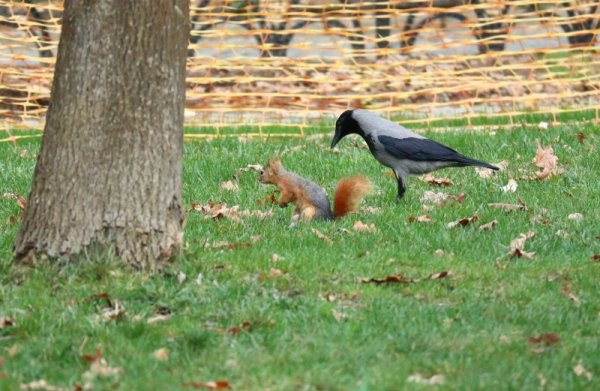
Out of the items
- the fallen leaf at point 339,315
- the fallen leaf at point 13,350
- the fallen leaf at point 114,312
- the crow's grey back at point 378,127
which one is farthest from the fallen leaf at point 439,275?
the crow's grey back at point 378,127

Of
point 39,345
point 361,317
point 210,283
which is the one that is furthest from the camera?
point 210,283

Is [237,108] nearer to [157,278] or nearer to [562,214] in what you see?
[562,214]

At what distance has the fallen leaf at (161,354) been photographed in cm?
463

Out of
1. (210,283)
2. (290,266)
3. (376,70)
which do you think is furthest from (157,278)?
(376,70)

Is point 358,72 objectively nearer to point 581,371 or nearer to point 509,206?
point 509,206

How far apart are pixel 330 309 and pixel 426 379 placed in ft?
2.74

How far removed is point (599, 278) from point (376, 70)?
7685 millimetres

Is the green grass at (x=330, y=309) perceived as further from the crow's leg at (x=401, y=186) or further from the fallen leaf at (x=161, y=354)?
the crow's leg at (x=401, y=186)

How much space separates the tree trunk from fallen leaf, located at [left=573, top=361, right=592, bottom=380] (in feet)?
6.93

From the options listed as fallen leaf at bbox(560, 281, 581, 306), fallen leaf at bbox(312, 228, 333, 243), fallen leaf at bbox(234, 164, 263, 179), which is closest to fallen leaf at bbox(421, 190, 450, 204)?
fallen leaf at bbox(312, 228, 333, 243)

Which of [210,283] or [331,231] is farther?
[331,231]

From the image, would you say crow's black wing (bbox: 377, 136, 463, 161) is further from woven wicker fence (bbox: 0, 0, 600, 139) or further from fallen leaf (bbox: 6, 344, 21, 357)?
fallen leaf (bbox: 6, 344, 21, 357)

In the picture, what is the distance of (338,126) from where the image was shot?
8.49 m

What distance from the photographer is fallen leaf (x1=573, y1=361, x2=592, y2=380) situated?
4492mm
